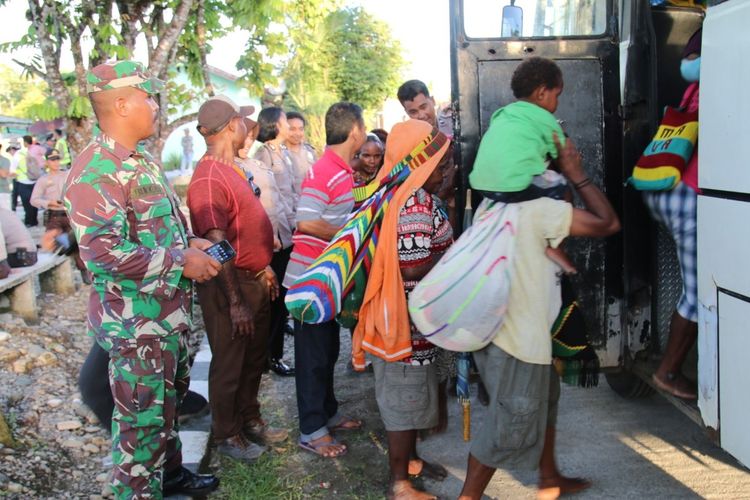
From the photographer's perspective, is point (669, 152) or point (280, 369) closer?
point (669, 152)

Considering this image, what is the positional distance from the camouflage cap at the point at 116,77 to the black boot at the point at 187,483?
5.64 feet

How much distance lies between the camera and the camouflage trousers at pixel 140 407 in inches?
104

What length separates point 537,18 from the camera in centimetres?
347

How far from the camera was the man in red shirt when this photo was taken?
132 inches

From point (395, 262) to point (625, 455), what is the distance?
1715mm

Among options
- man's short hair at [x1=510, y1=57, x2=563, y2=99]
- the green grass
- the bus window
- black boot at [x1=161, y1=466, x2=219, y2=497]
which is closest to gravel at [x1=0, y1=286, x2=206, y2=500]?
black boot at [x1=161, y1=466, x2=219, y2=497]

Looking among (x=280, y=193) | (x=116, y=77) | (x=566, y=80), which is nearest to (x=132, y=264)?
(x=116, y=77)

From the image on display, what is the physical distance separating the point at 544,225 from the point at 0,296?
4.87 metres

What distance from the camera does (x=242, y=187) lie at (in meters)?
3.44

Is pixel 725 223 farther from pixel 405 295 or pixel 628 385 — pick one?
pixel 628 385

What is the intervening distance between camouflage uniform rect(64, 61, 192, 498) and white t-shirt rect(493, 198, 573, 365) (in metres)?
1.29

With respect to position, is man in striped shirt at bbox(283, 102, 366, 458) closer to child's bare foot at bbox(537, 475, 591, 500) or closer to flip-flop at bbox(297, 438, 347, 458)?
flip-flop at bbox(297, 438, 347, 458)

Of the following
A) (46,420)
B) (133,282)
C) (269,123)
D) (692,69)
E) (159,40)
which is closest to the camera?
(133,282)

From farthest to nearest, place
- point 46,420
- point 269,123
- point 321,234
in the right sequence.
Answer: point 269,123 < point 46,420 < point 321,234
